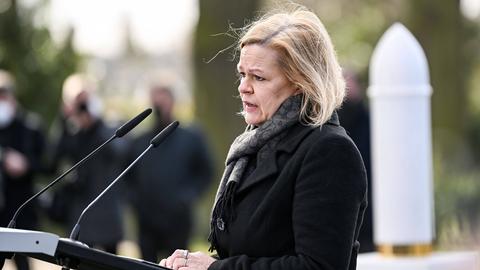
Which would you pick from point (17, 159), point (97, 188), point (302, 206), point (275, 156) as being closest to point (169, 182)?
point (97, 188)

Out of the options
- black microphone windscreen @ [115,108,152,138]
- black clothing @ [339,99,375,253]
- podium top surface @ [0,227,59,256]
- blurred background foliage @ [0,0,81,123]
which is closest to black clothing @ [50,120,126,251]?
black clothing @ [339,99,375,253]

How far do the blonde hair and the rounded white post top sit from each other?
3548 mm

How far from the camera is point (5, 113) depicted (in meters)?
11.3

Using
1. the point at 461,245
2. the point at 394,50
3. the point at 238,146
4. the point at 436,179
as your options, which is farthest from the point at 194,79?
the point at 238,146

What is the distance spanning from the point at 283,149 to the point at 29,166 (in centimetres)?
726

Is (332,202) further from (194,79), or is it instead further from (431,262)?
(194,79)

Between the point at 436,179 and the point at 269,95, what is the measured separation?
43.4 feet

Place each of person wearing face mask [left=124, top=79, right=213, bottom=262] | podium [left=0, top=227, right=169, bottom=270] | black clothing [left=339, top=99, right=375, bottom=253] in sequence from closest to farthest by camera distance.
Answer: podium [left=0, top=227, right=169, bottom=270] → black clothing [left=339, top=99, right=375, bottom=253] → person wearing face mask [left=124, top=79, right=213, bottom=262]

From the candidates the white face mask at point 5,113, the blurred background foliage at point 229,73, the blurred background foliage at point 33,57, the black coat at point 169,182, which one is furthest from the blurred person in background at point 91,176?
the blurred background foliage at point 33,57

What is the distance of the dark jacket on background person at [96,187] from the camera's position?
1075cm

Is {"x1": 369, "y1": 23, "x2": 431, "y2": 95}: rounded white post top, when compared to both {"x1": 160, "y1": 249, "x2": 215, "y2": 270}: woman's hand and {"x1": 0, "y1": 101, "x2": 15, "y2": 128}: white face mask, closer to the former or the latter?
{"x1": 160, "y1": 249, "x2": 215, "y2": 270}: woman's hand

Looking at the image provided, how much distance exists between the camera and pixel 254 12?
16.9 meters

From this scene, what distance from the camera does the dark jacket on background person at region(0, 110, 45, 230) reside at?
36.1ft

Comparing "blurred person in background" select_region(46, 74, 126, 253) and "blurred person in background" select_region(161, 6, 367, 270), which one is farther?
"blurred person in background" select_region(46, 74, 126, 253)
